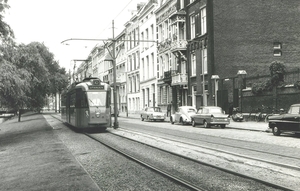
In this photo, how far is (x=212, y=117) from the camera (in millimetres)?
26047

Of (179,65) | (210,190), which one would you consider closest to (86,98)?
(210,190)

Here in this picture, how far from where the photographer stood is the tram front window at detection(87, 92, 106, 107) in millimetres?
22844

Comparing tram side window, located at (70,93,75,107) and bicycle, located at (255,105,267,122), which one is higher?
tram side window, located at (70,93,75,107)

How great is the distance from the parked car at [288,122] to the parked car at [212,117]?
6546 millimetres

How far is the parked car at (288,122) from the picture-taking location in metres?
17.5

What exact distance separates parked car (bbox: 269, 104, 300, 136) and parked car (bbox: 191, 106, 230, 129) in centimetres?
655

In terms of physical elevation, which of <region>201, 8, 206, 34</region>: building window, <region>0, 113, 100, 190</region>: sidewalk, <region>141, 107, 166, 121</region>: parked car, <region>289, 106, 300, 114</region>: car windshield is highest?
<region>201, 8, 206, 34</region>: building window

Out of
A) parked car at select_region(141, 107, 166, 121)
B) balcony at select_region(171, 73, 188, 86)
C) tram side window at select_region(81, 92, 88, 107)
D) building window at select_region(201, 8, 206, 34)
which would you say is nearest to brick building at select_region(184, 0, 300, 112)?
building window at select_region(201, 8, 206, 34)

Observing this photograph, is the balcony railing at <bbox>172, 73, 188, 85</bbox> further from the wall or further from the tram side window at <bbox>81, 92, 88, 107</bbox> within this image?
the tram side window at <bbox>81, 92, 88, 107</bbox>

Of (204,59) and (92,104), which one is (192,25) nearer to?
(204,59)

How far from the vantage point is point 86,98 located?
22.8m

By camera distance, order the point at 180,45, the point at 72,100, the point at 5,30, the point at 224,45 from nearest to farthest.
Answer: the point at 5,30 → the point at 72,100 → the point at 224,45 → the point at 180,45

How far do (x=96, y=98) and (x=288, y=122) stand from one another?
11.0 meters

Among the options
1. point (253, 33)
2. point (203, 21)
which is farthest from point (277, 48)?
point (203, 21)
